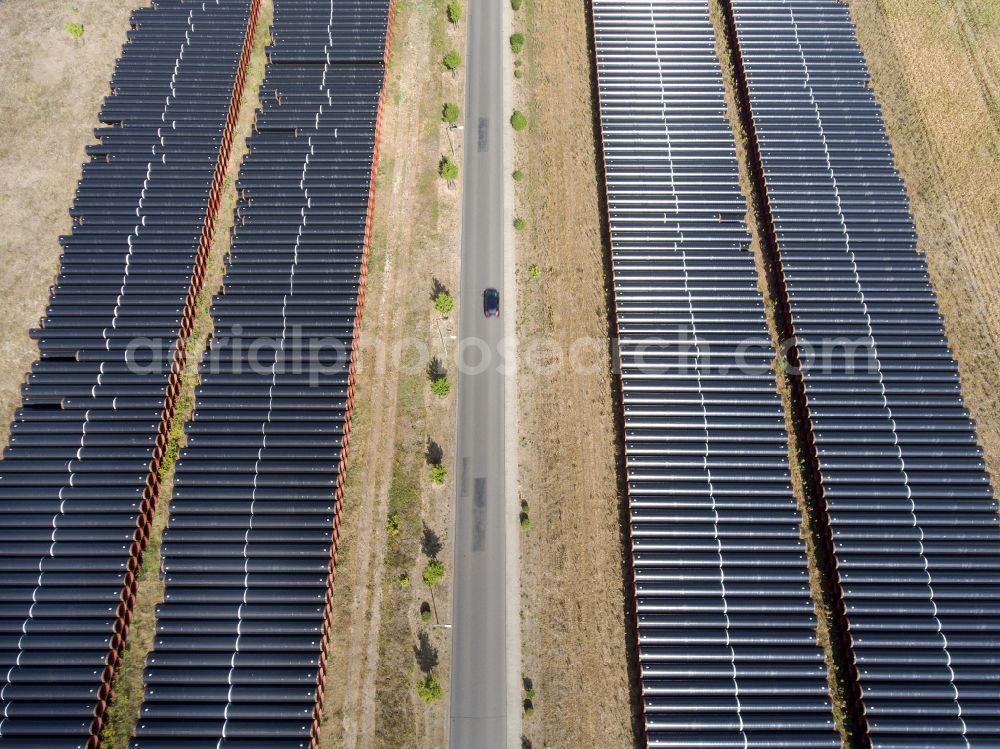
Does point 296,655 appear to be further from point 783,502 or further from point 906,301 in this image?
point 906,301

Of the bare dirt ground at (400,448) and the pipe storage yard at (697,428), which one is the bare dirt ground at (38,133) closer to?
→ the bare dirt ground at (400,448)

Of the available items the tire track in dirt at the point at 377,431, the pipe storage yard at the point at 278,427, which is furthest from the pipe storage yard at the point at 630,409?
the tire track in dirt at the point at 377,431

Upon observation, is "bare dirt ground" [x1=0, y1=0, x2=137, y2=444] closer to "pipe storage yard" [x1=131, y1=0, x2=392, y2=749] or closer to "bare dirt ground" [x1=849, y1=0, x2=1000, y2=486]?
"pipe storage yard" [x1=131, y1=0, x2=392, y2=749]

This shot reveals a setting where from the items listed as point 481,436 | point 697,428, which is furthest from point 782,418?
point 481,436

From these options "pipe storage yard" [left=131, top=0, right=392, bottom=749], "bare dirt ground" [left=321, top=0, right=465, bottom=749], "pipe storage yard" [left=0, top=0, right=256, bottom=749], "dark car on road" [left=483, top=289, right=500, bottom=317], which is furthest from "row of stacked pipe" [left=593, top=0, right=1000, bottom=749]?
"pipe storage yard" [left=0, top=0, right=256, bottom=749]

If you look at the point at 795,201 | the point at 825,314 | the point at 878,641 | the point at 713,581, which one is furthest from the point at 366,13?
the point at 878,641

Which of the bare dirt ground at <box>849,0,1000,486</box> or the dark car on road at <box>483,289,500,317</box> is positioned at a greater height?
the bare dirt ground at <box>849,0,1000,486</box>

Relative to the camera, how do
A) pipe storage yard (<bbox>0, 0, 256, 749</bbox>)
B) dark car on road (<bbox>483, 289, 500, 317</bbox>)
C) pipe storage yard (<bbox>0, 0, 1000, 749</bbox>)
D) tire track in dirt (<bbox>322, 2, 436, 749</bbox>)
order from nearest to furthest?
pipe storage yard (<bbox>0, 0, 1000, 749</bbox>) → pipe storage yard (<bbox>0, 0, 256, 749</bbox>) → tire track in dirt (<bbox>322, 2, 436, 749</bbox>) → dark car on road (<bbox>483, 289, 500, 317</bbox>)
